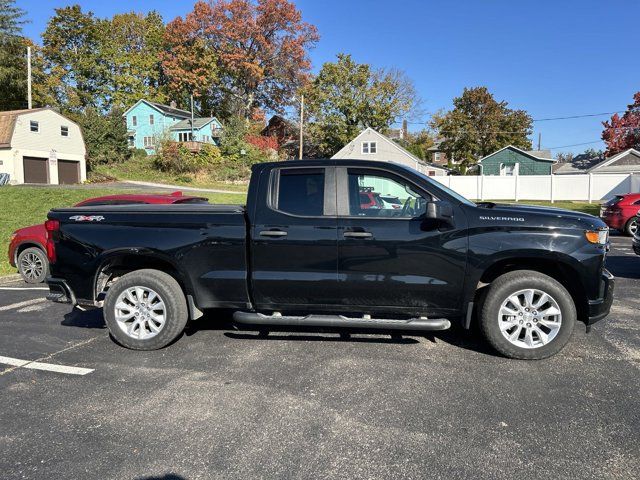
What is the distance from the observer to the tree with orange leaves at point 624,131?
5522 centimetres

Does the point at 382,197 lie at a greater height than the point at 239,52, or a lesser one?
lesser

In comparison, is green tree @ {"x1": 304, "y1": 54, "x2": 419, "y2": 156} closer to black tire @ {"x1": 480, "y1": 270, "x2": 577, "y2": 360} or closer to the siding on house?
the siding on house

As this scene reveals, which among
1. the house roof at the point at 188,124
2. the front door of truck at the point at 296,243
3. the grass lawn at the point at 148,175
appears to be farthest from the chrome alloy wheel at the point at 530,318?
the house roof at the point at 188,124

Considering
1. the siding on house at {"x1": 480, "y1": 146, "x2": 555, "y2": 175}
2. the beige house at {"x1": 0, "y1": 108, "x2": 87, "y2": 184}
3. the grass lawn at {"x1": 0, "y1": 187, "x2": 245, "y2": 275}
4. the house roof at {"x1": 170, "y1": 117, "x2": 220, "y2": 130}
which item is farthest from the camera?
the house roof at {"x1": 170, "y1": 117, "x2": 220, "y2": 130}

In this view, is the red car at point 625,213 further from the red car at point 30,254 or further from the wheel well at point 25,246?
the wheel well at point 25,246

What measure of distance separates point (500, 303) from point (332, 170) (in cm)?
202

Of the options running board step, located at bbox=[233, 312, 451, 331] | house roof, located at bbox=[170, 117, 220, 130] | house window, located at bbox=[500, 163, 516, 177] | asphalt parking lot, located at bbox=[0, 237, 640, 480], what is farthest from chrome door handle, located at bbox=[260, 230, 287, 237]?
house roof, located at bbox=[170, 117, 220, 130]

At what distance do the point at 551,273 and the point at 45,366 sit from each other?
490cm

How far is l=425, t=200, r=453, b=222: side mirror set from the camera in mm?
4160

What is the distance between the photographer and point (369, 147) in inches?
1850

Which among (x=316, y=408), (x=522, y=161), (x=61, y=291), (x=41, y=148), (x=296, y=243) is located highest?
(x=522, y=161)

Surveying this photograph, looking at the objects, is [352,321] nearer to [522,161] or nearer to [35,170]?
[35,170]

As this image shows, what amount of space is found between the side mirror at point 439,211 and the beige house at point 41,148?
1377 inches

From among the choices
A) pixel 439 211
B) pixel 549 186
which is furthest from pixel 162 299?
pixel 549 186
